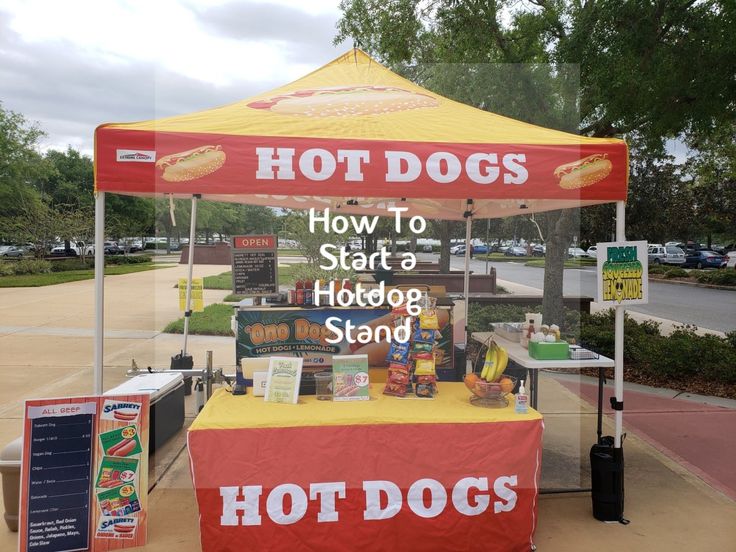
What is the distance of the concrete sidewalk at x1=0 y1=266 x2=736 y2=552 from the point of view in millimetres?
4305

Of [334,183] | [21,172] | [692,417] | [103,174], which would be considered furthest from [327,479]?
[21,172]

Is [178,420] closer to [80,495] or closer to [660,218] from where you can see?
[80,495]

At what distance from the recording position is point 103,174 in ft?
13.0

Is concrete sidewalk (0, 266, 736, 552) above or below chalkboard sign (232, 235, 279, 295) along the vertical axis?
below

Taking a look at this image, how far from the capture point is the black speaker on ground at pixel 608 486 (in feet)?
14.9

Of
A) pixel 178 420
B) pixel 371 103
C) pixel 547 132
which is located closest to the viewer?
pixel 547 132

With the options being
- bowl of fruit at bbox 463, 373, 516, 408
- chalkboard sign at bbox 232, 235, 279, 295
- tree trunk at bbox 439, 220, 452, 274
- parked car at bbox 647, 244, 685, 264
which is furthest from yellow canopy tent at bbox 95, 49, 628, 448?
parked car at bbox 647, 244, 685, 264

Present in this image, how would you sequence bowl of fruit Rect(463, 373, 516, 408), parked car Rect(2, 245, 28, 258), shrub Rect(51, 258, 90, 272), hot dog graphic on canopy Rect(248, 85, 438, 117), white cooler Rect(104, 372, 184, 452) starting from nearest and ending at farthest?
bowl of fruit Rect(463, 373, 516, 408) < hot dog graphic on canopy Rect(248, 85, 438, 117) < white cooler Rect(104, 372, 184, 452) < shrub Rect(51, 258, 90, 272) < parked car Rect(2, 245, 28, 258)

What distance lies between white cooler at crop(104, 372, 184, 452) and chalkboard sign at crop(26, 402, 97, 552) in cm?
139

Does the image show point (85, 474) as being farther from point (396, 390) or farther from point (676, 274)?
point (676, 274)

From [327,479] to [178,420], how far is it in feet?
10.3

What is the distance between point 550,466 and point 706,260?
4145 cm

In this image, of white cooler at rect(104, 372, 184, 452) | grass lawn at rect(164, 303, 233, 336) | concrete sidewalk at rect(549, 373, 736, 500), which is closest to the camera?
white cooler at rect(104, 372, 184, 452)

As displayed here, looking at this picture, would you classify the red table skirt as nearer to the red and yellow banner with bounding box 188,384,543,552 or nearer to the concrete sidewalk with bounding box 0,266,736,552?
the red and yellow banner with bounding box 188,384,543,552
